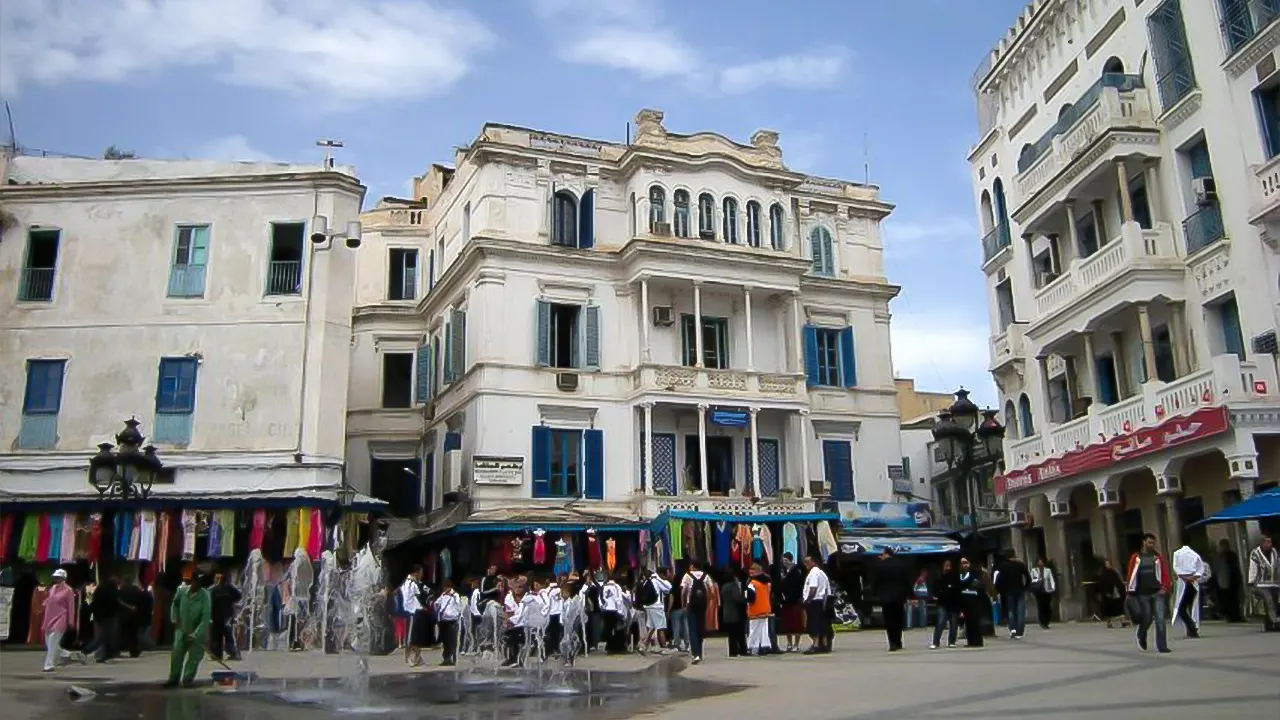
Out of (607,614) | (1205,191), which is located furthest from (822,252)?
(607,614)

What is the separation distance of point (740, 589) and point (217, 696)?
28.8 feet

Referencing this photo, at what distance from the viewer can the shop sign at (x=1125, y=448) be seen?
19703mm

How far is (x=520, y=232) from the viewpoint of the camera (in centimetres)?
3114

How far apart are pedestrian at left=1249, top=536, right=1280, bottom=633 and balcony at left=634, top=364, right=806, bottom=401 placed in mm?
16260

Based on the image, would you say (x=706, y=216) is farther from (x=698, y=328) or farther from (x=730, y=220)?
(x=698, y=328)

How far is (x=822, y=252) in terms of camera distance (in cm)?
3619

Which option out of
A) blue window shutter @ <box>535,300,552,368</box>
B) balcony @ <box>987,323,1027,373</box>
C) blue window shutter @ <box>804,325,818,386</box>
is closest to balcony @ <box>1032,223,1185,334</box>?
balcony @ <box>987,323,1027,373</box>

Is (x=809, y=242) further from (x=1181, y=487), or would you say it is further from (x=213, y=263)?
(x=213, y=263)

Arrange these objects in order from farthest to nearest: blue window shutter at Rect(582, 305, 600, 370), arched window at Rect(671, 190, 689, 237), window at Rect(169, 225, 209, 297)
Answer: arched window at Rect(671, 190, 689, 237), blue window shutter at Rect(582, 305, 600, 370), window at Rect(169, 225, 209, 297)

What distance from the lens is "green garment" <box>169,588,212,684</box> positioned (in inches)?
520

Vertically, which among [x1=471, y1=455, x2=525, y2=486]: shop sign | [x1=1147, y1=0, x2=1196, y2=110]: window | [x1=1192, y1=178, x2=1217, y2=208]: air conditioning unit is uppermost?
[x1=1147, y1=0, x2=1196, y2=110]: window

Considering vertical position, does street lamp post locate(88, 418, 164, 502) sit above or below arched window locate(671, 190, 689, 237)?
below

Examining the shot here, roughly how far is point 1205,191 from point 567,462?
17.3 meters

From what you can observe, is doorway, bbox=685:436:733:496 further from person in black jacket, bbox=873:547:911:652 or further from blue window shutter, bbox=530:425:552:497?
person in black jacket, bbox=873:547:911:652
